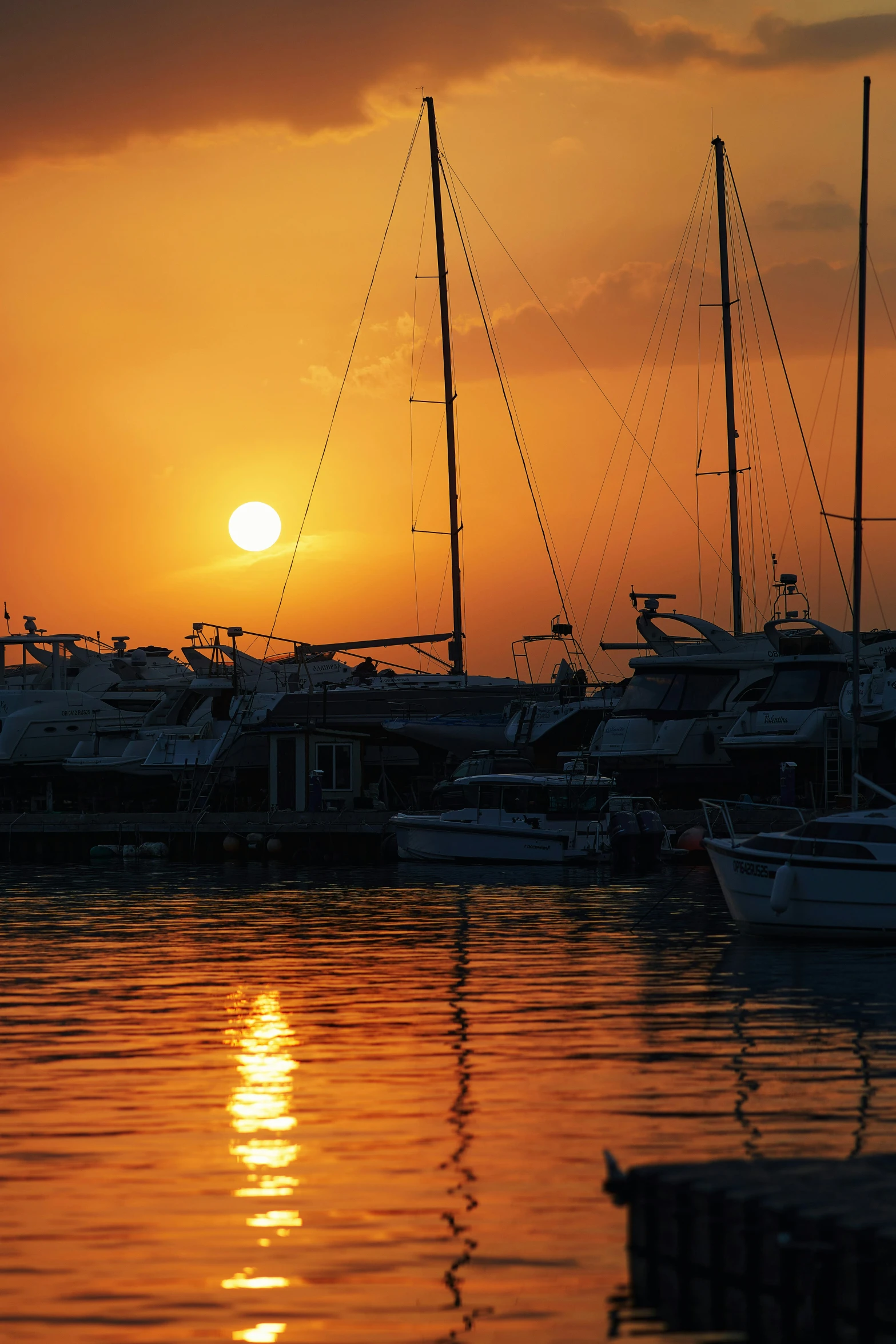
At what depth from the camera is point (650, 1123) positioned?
13438mm

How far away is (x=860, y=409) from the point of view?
1344 inches

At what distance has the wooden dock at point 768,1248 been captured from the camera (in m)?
8.25

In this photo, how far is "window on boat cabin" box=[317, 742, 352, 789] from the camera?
55094mm

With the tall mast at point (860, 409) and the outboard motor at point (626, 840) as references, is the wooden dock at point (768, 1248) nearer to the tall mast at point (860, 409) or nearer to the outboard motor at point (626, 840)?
the tall mast at point (860, 409)

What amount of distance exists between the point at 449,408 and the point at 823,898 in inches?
1361

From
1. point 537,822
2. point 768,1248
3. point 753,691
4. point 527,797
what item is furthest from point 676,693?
point 768,1248

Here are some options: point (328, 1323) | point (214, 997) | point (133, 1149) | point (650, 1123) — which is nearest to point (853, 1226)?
point (328, 1323)

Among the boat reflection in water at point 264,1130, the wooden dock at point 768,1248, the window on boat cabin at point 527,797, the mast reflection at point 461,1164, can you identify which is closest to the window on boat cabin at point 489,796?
the window on boat cabin at point 527,797

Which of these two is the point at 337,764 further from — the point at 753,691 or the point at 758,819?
the point at 758,819

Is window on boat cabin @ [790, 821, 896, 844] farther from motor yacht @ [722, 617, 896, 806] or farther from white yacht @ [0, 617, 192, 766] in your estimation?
white yacht @ [0, 617, 192, 766]

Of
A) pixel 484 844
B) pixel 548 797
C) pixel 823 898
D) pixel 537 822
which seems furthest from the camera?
pixel 484 844

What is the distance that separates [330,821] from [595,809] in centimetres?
1002

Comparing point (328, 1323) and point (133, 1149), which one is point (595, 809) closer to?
point (133, 1149)

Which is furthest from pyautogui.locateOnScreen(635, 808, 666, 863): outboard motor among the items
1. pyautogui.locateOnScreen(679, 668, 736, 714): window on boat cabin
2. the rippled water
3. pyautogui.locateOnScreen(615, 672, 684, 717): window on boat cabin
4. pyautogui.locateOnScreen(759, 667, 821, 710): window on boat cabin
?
the rippled water
